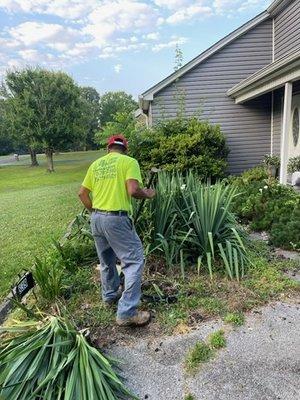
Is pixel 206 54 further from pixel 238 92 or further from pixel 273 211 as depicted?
pixel 273 211

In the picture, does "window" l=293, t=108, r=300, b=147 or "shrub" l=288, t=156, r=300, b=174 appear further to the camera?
"window" l=293, t=108, r=300, b=147

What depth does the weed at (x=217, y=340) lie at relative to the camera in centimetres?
298

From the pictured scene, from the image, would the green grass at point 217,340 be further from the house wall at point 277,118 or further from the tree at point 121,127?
the house wall at point 277,118

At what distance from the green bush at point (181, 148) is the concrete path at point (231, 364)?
6.49 m

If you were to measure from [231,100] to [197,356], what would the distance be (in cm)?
1057

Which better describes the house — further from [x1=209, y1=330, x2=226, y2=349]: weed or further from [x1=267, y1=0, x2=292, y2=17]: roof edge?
[x1=209, y1=330, x2=226, y2=349]: weed

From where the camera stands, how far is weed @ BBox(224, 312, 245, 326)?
3.29m

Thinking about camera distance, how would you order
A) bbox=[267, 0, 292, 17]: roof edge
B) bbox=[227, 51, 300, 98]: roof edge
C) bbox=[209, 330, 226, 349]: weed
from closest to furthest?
bbox=[209, 330, 226, 349]: weed
bbox=[227, 51, 300, 98]: roof edge
bbox=[267, 0, 292, 17]: roof edge

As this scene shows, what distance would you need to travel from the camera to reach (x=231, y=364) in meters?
2.76

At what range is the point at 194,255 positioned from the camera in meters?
4.58

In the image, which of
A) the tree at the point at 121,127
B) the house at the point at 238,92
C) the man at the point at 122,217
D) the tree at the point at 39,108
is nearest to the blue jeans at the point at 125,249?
the man at the point at 122,217

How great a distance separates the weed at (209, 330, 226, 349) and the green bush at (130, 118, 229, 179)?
21.4 feet

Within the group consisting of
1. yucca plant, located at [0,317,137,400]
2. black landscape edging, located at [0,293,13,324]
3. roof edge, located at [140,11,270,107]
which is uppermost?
roof edge, located at [140,11,270,107]

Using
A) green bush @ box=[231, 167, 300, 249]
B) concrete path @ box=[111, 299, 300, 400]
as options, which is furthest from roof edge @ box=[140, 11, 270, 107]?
concrete path @ box=[111, 299, 300, 400]
